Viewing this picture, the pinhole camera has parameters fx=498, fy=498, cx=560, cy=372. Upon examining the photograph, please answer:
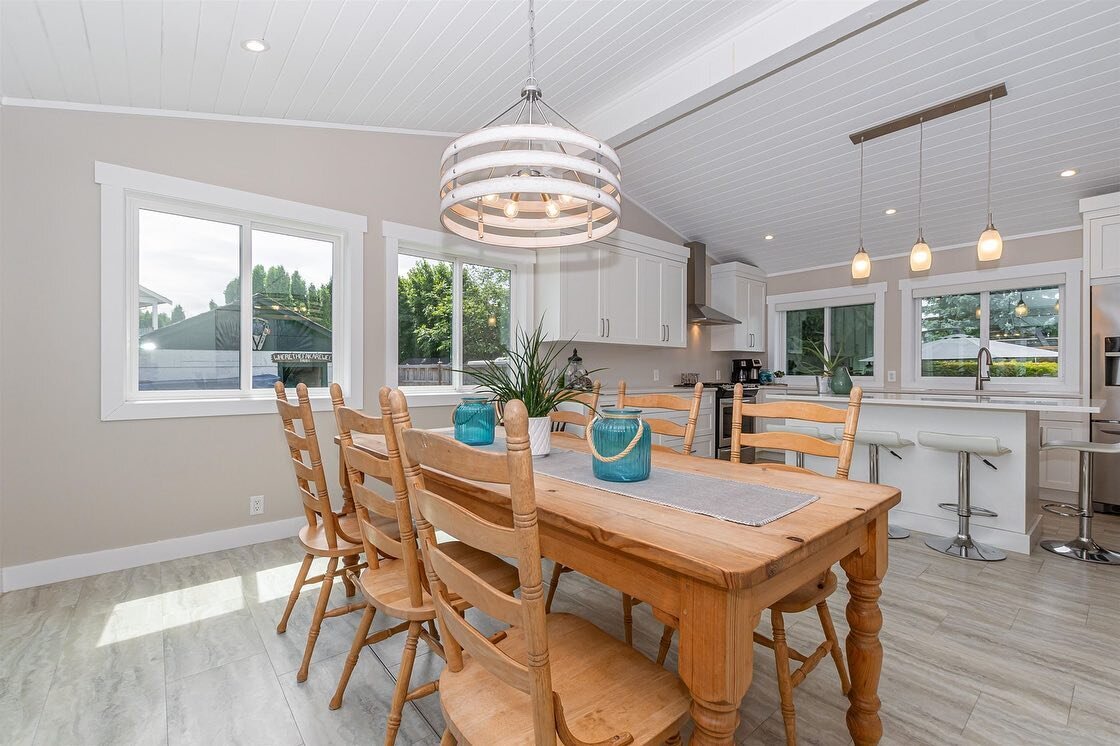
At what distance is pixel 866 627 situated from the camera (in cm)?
142

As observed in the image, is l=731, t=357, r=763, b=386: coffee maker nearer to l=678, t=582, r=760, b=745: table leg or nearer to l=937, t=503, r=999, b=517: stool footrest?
l=937, t=503, r=999, b=517: stool footrest

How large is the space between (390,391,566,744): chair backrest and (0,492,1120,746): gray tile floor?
0.97 metres

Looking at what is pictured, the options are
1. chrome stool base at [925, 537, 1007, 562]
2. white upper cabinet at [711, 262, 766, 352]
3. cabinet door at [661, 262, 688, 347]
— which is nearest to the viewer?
chrome stool base at [925, 537, 1007, 562]

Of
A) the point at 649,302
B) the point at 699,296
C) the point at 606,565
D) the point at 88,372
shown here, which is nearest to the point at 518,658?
the point at 606,565

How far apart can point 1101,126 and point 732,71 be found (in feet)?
8.73

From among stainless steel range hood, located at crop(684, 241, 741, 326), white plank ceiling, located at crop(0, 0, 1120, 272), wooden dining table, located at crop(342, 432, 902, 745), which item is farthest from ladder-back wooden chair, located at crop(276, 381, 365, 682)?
stainless steel range hood, located at crop(684, 241, 741, 326)

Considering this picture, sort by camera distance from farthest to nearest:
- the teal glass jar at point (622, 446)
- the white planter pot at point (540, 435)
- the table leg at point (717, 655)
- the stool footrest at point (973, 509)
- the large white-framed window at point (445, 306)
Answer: the large white-framed window at point (445, 306) < the stool footrest at point (973, 509) < the white planter pot at point (540, 435) < the teal glass jar at point (622, 446) < the table leg at point (717, 655)

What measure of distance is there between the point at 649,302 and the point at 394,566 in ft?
13.0

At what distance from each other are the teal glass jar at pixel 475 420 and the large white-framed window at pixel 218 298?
1.84 m

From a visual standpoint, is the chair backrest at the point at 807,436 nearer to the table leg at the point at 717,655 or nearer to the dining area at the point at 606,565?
the dining area at the point at 606,565

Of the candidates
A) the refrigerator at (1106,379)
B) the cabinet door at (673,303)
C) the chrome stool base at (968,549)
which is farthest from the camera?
the cabinet door at (673,303)

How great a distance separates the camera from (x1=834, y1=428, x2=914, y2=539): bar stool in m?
3.47

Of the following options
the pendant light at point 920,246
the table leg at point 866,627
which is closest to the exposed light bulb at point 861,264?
the pendant light at point 920,246

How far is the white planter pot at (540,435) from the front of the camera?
1.97m
